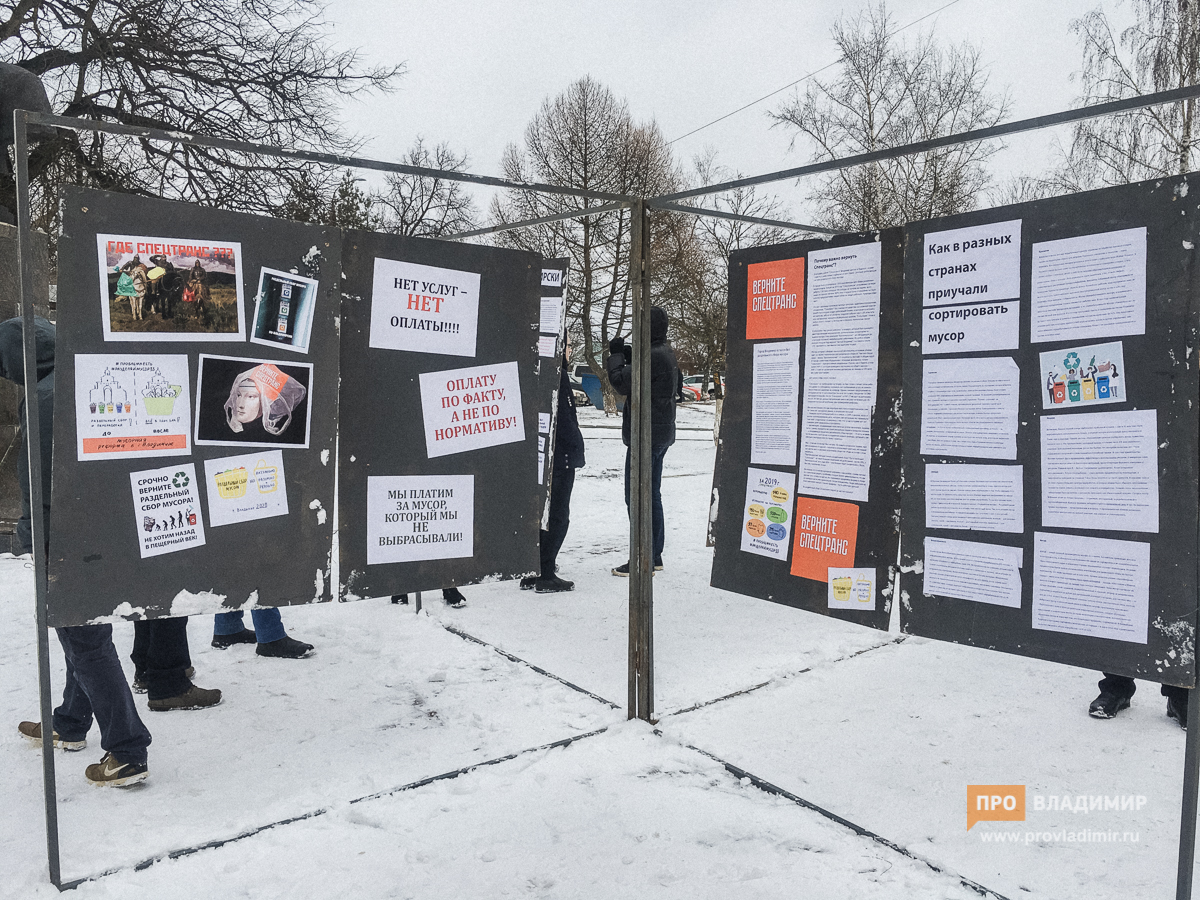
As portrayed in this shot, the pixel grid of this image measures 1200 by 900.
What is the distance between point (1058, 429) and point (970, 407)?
0.28 metres

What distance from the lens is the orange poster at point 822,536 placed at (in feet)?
9.93

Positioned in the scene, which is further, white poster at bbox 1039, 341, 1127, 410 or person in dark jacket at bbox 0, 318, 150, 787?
person in dark jacket at bbox 0, 318, 150, 787

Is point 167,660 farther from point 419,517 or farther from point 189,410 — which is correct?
point 189,410

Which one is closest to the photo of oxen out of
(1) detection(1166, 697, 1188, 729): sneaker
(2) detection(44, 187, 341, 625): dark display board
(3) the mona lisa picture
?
(2) detection(44, 187, 341, 625): dark display board

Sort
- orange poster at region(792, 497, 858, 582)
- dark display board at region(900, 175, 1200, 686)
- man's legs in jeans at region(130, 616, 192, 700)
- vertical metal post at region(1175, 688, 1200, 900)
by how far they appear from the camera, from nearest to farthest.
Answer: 1. vertical metal post at region(1175, 688, 1200, 900)
2. dark display board at region(900, 175, 1200, 686)
3. orange poster at region(792, 497, 858, 582)
4. man's legs in jeans at region(130, 616, 192, 700)

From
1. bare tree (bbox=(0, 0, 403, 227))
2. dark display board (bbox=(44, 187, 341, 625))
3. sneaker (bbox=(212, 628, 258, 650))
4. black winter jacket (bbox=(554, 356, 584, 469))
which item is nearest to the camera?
dark display board (bbox=(44, 187, 341, 625))

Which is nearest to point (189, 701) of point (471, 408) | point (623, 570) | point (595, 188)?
point (471, 408)

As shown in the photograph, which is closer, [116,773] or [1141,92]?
[116,773]

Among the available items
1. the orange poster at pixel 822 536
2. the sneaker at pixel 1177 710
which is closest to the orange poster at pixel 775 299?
the orange poster at pixel 822 536

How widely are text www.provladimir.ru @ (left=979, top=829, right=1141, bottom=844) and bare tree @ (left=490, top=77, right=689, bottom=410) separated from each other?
18.2m

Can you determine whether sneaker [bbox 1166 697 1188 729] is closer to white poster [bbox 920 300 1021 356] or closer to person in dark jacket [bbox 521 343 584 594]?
white poster [bbox 920 300 1021 356]

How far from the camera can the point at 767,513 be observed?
3.26 meters

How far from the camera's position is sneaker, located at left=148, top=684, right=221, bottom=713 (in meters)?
3.65

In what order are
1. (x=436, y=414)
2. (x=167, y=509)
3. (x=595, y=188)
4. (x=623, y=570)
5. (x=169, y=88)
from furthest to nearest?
1. (x=595, y=188)
2. (x=169, y=88)
3. (x=623, y=570)
4. (x=436, y=414)
5. (x=167, y=509)
